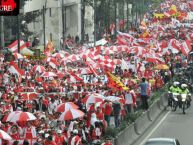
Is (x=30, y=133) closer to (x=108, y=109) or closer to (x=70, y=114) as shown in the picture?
(x=70, y=114)

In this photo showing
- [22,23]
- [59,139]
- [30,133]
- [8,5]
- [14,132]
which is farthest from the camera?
[22,23]

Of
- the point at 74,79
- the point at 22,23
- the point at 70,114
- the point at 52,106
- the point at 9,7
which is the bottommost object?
the point at 52,106

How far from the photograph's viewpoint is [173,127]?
33031mm

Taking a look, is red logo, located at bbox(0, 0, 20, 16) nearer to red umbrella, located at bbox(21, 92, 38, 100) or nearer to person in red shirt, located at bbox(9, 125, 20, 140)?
person in red shirt, located at bbox(9, 125, 20, 140)

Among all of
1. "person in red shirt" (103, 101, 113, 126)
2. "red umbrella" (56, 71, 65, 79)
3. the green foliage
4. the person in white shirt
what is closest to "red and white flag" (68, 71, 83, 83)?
"red umbrella" (56, 71, 65, 79)

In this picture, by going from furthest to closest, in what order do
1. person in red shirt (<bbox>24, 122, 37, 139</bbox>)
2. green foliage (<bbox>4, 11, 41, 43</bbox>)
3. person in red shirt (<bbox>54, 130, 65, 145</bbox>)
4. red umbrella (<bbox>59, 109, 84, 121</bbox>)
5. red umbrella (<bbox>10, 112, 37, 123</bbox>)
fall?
green foliage (<bbox>4, 11, 41, 43</bbox>)
red umbrella (<bbox>59, 109, 84, 121</bbox>)
person in red shirt (<bbox>24, 122, 37, 139</bbox>)
red umbrella (<bbox>10, 112, 37, 123</bbox>)
person in red shirt (<bbox>54, 130, 65, 145</bbox>)

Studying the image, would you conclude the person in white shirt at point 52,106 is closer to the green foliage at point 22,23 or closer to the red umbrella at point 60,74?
the red umbrella at point 60,74

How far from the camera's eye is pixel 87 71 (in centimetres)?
3778

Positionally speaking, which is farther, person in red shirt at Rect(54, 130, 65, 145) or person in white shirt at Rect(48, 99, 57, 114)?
person in white shirt at Rect(48, 99, 57, 114)

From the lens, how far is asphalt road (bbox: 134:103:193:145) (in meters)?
30.2

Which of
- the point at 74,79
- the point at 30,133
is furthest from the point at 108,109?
the point at 74,79

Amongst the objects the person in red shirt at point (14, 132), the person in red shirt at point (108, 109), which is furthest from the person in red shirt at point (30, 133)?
the person in red shirt at point (108, 109)

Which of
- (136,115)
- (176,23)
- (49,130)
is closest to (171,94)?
(136,115)

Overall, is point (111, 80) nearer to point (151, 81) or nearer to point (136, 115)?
point (136, 115)
